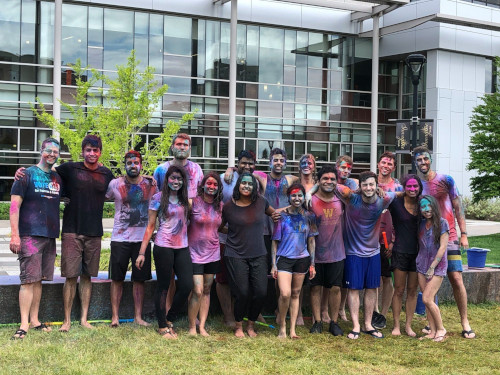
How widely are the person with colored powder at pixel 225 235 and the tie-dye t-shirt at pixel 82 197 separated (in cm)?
148

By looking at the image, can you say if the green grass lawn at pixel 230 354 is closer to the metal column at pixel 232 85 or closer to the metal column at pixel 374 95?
the metal column at pixel 232 85

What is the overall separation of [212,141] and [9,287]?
83.9ft

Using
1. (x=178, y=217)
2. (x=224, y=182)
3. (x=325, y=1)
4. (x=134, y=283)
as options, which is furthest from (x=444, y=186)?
(x=325, y=1)

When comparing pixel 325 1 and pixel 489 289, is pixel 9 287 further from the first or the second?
pixel 325 1

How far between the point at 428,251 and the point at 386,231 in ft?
2.54

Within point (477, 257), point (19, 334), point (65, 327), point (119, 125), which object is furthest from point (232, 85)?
point (19, 334)

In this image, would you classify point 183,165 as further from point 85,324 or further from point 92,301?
point 85,324

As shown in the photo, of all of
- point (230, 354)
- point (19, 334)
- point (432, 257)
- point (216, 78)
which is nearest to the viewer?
point (230, 354)

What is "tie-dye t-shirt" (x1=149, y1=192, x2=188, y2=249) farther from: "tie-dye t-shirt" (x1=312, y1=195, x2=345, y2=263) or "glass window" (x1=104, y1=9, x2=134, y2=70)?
"glass window" (x1=104, y1=9, x2=134, y2=70)

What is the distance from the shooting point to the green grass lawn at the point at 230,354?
6.23 metres

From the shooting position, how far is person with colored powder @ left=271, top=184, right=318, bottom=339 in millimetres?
7703

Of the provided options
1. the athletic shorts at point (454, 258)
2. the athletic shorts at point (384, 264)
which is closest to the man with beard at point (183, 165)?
the athletic shorts at point (384, 264)

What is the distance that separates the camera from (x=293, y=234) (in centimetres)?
775

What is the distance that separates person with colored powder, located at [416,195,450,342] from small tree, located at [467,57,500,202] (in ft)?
54.4
